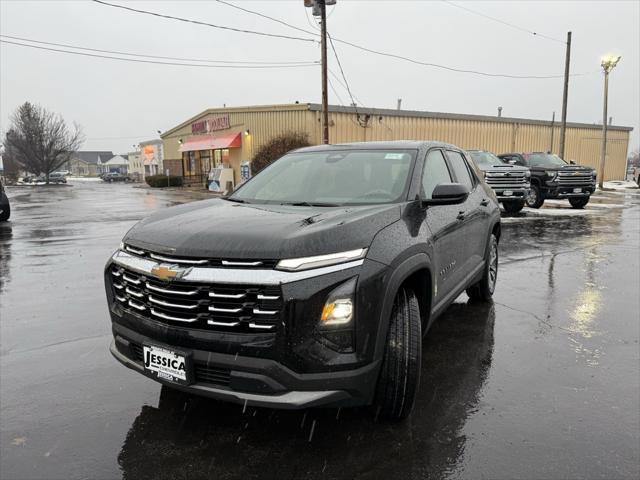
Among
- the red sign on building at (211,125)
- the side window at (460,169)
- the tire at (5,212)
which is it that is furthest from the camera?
the red sign on building at (211,125)

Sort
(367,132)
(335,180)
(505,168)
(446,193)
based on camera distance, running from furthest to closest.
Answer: (367,132) → (505,168) → (335,180) → (446,193)

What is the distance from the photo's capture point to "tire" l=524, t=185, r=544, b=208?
55.5 feet

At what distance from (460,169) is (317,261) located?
9.32 feet

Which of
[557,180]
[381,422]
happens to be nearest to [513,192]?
[557,180]

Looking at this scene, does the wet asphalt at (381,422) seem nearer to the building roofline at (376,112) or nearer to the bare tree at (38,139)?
the building roofline at (376,112)

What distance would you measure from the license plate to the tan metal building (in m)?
23.5

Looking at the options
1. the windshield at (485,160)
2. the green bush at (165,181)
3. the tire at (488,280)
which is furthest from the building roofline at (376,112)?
the tire at (488,280)

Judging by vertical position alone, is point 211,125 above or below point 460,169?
above

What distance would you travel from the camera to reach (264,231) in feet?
8.50

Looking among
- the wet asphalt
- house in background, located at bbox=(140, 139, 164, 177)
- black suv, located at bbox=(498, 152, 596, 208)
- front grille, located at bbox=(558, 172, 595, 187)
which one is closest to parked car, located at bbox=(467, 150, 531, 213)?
black suv, located at bbox=(498, 152, 596, 208)

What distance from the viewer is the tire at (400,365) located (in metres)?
2.70

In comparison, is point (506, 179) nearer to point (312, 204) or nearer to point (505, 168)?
point (505, 168)

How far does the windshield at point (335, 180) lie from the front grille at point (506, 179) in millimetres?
11906

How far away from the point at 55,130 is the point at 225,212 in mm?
68095
